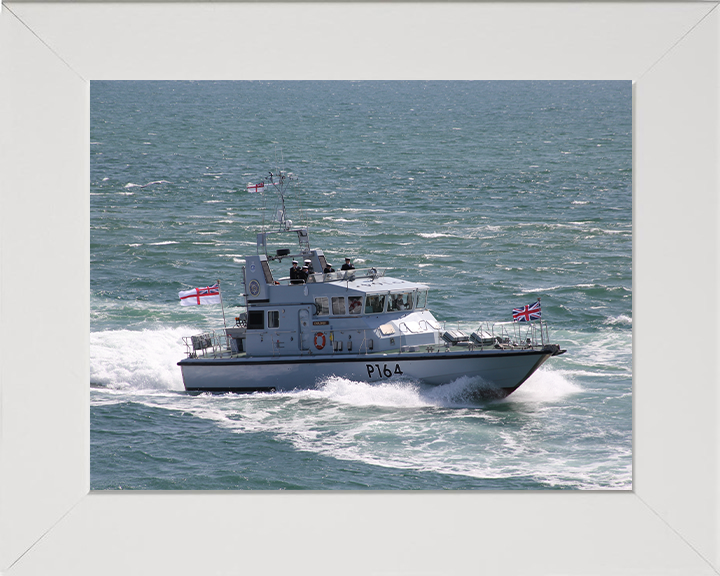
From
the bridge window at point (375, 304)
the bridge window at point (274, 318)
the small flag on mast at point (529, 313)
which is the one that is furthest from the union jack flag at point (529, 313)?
the bridge window at point (274, 318)

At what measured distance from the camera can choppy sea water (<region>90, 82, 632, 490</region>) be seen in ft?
37.6

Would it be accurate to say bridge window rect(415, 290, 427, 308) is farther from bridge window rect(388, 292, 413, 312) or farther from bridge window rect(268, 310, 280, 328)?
bridge window rect(268, 310, 280, 328)

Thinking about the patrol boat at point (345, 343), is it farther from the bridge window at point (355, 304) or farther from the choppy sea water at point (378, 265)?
the choppy sea water at point (378, 265)

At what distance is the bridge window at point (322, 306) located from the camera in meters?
14.8

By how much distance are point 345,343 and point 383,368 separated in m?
0.85

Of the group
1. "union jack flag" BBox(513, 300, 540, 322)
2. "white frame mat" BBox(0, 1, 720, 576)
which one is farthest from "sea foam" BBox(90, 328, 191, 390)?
"white frame mat" BBox(0, 1, 720, 576)

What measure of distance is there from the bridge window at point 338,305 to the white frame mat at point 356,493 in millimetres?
8098

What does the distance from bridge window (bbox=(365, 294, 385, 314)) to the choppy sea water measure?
128cm

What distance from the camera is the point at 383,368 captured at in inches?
562

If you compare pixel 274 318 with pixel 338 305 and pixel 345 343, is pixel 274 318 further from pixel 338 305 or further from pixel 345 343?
pixel 345 343

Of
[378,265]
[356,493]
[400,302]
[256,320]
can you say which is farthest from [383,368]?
[378,265]
